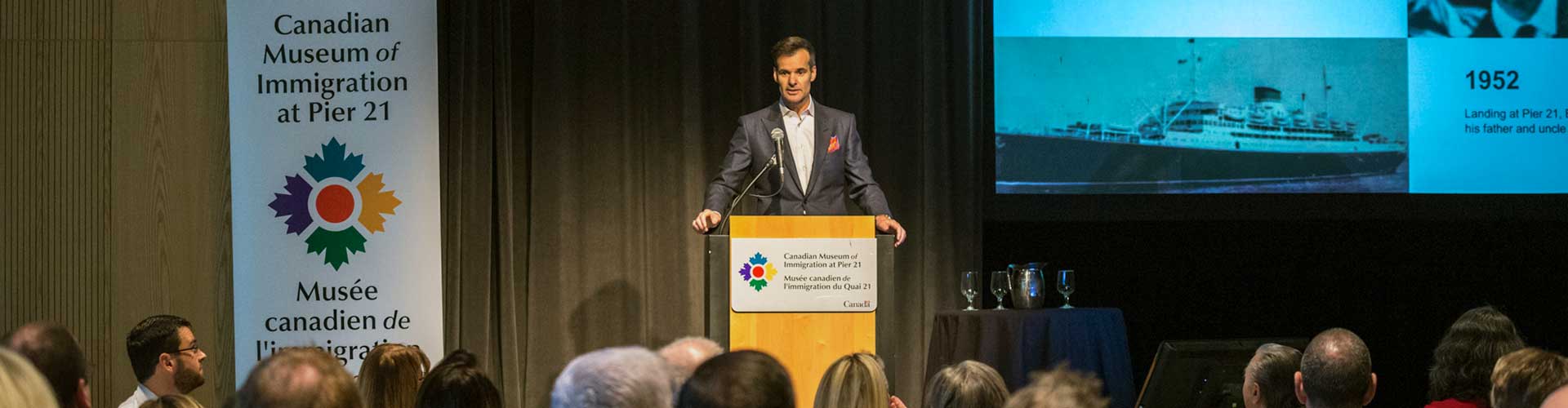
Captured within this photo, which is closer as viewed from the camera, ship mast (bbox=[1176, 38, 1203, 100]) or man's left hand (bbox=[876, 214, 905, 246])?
man's left hand (bbox=[876, 214, 905, 246])

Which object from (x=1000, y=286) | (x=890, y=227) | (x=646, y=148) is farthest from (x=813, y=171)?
(x=646, y=148)

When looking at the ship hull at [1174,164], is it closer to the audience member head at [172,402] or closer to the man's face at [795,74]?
the man's face at [795,74]

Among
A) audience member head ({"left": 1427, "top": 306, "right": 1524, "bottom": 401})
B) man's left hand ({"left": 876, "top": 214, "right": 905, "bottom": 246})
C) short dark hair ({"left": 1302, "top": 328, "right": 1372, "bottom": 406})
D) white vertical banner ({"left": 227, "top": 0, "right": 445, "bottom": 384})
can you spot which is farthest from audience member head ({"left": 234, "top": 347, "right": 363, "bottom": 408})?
white vertical banner ({"left": 227, "top": 0, "right": 445, "bottom": 384})

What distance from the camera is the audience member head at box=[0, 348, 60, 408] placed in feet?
5.69

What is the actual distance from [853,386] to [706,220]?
1859mm

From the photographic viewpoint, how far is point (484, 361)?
6176 mm

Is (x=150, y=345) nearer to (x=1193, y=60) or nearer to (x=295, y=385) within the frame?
(x=295, y=385)

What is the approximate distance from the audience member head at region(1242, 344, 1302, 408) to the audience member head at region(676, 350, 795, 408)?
1.74 metres

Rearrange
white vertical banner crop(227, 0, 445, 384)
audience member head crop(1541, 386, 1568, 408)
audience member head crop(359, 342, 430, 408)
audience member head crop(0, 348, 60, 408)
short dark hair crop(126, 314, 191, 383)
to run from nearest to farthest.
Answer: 1. audience member head crop(0, 348, 60, 408)
2. audience member head crop(1541, 386, 1568, 408)
3. audience member head crop(359, 342, 430, 408)
4. short dark hair crop(126, 314, 191, 383)
5. white vertical banner crop(227, 0, 445, 384)

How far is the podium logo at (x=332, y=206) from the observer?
6027mm

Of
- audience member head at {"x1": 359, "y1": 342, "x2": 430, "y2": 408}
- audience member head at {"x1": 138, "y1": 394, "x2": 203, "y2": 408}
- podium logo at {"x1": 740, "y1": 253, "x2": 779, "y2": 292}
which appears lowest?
audience member head at {"x1": 359, "y1": 342, "x2": 430, "y2": 408}

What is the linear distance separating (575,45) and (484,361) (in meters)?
1.44

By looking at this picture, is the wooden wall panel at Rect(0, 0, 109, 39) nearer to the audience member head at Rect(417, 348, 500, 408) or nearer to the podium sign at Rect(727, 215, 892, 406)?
the podium sign at Rect(727, 215, 892, 406)

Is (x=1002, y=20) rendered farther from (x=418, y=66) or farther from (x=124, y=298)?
(x=124, y=298)
